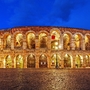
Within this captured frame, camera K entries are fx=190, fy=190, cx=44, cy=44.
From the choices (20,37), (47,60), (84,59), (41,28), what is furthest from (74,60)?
(20,37)

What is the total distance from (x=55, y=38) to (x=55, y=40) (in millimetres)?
487

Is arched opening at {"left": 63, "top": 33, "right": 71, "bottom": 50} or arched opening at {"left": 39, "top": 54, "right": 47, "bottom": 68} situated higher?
arched opening at {"left": 63, "top": 33, "right": 71, "bottom": 50}

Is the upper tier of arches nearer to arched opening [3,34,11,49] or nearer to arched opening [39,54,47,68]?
arched opening [3,34,11,49]

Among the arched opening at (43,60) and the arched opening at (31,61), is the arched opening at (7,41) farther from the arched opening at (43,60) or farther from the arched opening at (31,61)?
the arched opening at (43,60)

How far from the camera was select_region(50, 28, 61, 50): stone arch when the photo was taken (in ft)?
113

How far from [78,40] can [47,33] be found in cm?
745

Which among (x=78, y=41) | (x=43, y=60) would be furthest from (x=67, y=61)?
(x=78, y=41)

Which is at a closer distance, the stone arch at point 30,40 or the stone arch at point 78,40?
the stone arch at point 30,40

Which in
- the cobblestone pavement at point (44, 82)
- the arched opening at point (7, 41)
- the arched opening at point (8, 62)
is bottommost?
the cobblestone pavement at point (44, 82)

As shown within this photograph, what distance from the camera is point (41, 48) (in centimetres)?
3366

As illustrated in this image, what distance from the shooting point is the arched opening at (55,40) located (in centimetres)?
3541

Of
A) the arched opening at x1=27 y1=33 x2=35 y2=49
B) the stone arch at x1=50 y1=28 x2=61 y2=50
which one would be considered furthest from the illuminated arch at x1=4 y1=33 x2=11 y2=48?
the stone arch at x1=50 y1=28 x2=61 y2=50

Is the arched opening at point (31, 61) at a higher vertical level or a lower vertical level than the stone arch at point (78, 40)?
lower

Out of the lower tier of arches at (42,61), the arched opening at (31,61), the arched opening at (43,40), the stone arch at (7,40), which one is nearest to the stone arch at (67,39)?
the lower tier of arches at (42,61)
